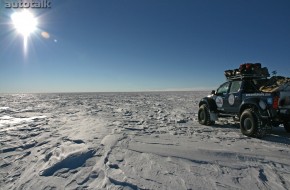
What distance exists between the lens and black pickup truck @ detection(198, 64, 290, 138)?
7.12m

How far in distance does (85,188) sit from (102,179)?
40cm

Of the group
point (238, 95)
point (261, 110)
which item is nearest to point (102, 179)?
point (261, 110)

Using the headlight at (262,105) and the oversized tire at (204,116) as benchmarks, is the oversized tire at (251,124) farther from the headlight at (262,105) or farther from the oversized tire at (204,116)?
the oversized tire at (204,116)

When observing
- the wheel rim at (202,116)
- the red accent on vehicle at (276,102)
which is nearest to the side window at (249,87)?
the red accent on vehicle at (276,102)

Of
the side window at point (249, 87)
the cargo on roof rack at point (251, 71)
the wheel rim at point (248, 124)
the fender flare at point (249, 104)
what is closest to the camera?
the fender flare at point (249, 104)

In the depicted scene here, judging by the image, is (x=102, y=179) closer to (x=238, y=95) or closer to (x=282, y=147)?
(x=282, y=147)

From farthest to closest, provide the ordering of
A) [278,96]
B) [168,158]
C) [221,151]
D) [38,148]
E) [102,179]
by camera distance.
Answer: [278,96]
[38,148]
[221,151]
[168,158]
[102,179]

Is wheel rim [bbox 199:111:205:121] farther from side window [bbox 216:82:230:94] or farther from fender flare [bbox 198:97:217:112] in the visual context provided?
side window [bbox 216:82:230:94]

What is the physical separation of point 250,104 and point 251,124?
60 centimetres

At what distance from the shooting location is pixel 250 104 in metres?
7.79

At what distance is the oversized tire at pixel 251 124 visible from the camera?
7344mm

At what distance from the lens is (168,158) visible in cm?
541

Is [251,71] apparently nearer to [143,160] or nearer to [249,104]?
[249,104]

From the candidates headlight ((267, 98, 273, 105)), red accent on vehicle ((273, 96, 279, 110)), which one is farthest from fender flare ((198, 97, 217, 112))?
red accent on vehicle ((273, 96, 279, 110))
